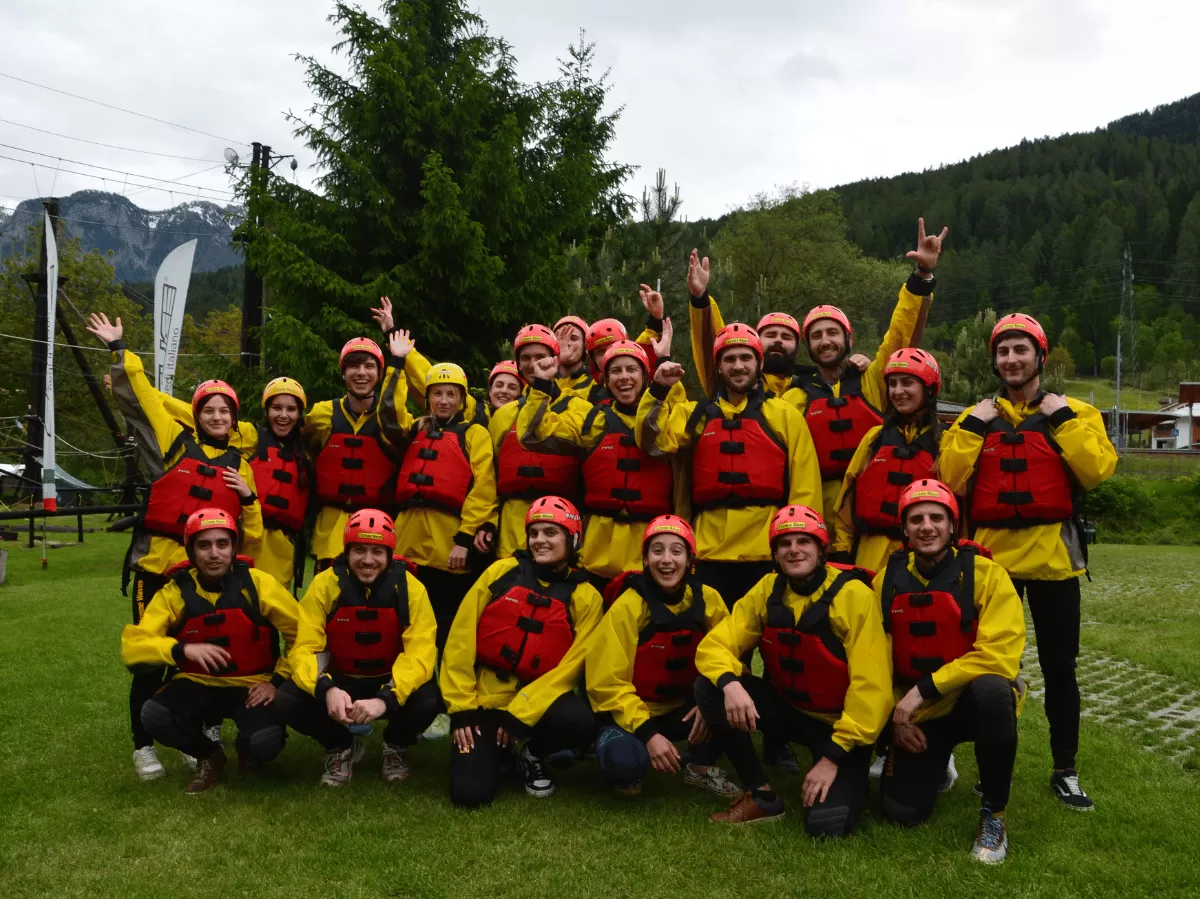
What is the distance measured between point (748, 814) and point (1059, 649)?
2.05 meters

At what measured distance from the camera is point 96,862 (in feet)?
15.2

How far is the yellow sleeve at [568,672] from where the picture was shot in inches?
219

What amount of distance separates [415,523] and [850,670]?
3244 millimetres

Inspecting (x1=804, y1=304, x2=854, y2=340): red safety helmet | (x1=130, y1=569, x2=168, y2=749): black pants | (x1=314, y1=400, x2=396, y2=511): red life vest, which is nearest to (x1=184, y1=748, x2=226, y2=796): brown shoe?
(x1=130, y1=569, x2=168, y2=749): black pants

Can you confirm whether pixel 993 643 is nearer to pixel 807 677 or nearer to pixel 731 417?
pixel 807 677

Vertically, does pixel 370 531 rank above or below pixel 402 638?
above

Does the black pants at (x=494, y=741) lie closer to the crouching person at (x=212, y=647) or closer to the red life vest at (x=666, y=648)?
the red life vest at (x=666, y=648)

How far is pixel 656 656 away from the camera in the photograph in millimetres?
5617

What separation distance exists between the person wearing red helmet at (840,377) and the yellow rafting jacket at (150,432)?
3.51 metres

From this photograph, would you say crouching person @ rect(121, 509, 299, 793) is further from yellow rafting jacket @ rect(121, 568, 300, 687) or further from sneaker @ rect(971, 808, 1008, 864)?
sneaker @ rect(971, 808, 1008, 864)

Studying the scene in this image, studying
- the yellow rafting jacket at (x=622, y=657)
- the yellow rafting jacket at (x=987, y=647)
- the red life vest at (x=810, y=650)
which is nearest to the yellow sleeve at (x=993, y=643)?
the yellow rafting jacket at (x=987, y=647)

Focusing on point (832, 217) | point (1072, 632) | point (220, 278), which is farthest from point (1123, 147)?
point (1072, 632)

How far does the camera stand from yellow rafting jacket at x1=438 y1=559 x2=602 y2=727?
5598 millimetres

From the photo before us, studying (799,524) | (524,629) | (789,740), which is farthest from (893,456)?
(524,629)
